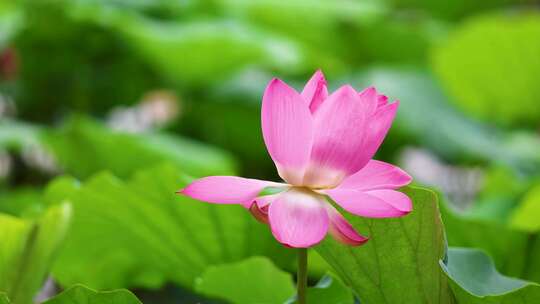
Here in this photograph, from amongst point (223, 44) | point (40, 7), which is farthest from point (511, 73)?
point (40, 7)

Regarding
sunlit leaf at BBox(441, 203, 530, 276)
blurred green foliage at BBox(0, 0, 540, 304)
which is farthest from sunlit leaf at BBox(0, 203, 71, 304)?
sunlit leaf at BBox(441, 203, 530, 276)

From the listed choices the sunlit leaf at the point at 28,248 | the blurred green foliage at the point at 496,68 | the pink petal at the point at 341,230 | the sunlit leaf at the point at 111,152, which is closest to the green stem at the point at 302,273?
the pink petal at the point at 341,230

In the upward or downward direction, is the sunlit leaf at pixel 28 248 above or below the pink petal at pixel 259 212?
below

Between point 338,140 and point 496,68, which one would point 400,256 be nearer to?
point 338,140

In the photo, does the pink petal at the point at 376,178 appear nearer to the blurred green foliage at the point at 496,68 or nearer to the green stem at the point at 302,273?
the green stem at the point at 302,273

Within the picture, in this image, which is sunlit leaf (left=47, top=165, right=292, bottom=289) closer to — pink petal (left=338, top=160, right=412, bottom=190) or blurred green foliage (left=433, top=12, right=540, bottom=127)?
pink petal (left=338, top=160, right=412, bottom=190)

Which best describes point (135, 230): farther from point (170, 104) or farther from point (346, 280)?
point (170, 104)
